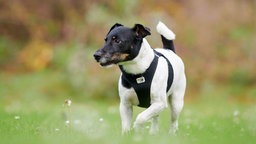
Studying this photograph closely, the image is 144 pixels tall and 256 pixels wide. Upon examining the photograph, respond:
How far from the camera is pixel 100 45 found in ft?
57.7

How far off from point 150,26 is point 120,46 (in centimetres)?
1005

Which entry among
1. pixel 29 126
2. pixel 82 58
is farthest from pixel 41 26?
pixel 29 126

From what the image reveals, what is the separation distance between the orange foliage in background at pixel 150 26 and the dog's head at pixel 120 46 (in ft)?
30.6

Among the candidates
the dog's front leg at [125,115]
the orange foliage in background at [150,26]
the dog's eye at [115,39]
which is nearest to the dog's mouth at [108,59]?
the dog's eye at [115,39]

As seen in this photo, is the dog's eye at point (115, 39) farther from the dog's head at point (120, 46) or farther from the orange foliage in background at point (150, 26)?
the orange foliage in background at point (150, 26)

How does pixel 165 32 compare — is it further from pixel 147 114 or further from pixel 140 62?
pixel 147 114

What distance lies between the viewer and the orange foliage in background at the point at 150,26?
17.9m

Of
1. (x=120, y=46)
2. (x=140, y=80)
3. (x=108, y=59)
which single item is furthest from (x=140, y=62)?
(x=108, y=59)

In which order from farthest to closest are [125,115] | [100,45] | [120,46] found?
[100,45]
[125,115]
[120,46]

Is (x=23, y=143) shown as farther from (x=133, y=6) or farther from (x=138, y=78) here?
(x=133, y=6)

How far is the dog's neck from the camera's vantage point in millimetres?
7188

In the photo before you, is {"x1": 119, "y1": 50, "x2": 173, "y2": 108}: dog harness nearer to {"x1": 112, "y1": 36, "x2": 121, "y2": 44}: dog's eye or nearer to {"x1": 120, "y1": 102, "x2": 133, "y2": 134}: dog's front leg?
{"x1": 120, "y1": 102, "x2": 133, "y2": 134}: dog's front leg

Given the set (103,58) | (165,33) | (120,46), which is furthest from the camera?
(165,33)

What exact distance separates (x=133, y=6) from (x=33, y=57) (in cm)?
321
